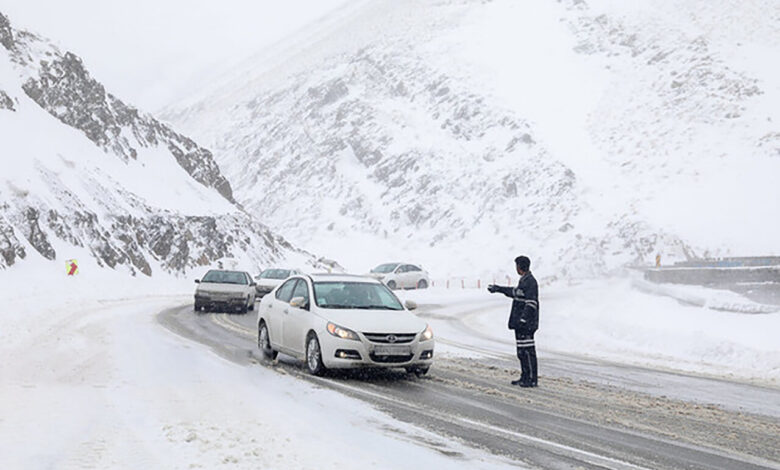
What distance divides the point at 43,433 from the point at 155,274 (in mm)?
39899

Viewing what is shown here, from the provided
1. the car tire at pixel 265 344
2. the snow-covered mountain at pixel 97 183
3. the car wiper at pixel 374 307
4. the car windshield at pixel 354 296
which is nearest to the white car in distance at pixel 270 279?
the snow-covered mountain at pixel 97 183

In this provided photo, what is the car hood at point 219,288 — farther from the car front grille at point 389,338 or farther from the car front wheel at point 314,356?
the car front grille at point 389,338

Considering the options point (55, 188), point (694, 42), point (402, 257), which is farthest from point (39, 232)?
point (694, 42)

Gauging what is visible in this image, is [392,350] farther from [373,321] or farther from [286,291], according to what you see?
[286,291]

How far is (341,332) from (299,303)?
3.66 feet

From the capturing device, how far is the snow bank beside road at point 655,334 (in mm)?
14562

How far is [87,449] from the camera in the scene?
586 cm

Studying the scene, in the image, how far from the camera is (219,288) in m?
23.6

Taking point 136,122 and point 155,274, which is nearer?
point 155,274

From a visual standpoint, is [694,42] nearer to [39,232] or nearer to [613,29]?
[613,29]

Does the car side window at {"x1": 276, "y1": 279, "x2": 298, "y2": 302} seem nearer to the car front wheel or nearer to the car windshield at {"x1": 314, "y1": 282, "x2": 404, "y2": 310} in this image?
the car windshield at {"x1": 314, "y1": 282, "x2": 404, "y2": 310}

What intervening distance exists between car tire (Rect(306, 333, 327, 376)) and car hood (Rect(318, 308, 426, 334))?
413mm

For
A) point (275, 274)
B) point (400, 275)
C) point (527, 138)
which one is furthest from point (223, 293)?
point (527, 138)

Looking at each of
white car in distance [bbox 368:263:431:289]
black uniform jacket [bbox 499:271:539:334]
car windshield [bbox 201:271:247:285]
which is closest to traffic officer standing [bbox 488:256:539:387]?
black uniform jacket [bbox 499:271:539:334]
